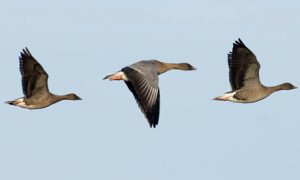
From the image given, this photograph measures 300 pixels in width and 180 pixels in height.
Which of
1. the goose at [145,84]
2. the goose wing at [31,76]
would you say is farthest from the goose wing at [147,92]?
the goose wing at [31,76]

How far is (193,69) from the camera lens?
44031mm

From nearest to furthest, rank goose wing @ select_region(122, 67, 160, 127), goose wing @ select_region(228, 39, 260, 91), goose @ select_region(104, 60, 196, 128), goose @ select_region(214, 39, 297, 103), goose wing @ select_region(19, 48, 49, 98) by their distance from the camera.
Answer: goose wing @ select_region(122, 67, 160, 127), goose @ select_region(104, 60, 196, 128), goose wing @ select_region(228, 39, 260, 91), goose @ select_region(214, 39, 297, 103), goose wing @ select_region(19, 48, 49, 98)

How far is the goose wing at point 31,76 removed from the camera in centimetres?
4053

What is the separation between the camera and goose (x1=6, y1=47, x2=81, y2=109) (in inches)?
1597

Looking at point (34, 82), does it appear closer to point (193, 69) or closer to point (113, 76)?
point (113, 76)

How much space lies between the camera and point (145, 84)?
3725 cm

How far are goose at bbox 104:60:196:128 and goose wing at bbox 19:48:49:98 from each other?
2292 mm

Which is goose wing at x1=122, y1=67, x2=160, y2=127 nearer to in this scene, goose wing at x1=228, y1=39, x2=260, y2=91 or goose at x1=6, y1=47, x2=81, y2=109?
goose wing at x1=228, y1=39, x2=260, y2=91

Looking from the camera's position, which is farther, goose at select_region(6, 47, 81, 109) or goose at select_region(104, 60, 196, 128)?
goose at select_region(6, 47, 81, 109)

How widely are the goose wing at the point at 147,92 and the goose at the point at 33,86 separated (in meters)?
3.68

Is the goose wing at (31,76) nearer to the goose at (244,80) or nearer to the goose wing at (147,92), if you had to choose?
the goose wing at (147,92)

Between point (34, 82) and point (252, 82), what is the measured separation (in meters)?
7.07

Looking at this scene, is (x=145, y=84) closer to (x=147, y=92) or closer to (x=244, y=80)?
(x=147, y=92)

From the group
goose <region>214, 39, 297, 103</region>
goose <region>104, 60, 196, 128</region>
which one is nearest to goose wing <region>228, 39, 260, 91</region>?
goose <region>214, 39, 297, 103</region>
